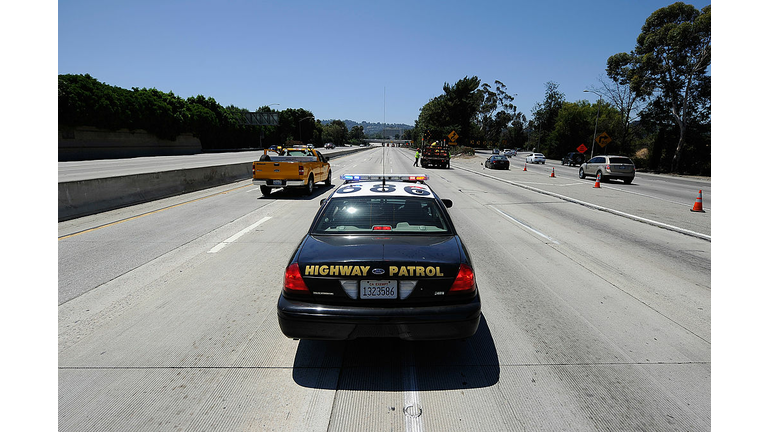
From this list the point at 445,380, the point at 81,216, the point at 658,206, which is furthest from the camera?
the point at 658,206

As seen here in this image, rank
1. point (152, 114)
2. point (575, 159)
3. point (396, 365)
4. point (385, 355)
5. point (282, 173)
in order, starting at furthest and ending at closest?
point (152, 114), point (575, 159), point (282, 173), point (385, 355), point (396, 365)

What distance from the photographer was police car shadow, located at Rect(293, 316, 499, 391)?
3564 mm

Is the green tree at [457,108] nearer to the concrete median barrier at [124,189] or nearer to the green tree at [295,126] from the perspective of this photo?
the green tree at [295,126]

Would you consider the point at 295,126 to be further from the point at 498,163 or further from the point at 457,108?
A: the point at 498,163

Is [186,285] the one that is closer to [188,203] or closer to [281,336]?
[281,336]

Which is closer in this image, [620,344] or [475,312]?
[475,312]

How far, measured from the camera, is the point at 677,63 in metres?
37.3

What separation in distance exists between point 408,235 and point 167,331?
2.69 meters

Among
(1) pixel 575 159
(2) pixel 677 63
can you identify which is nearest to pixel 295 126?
(1) pixel 575 159

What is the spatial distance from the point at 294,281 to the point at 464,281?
140cm

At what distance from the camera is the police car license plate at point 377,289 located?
3488mm

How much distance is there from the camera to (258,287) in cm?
588

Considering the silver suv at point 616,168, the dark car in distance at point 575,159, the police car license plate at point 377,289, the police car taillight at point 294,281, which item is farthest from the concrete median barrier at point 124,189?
the dark car in distance at point 575,159
